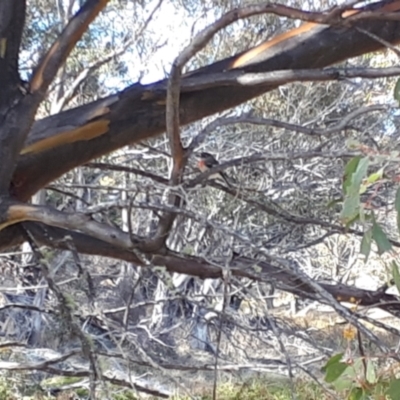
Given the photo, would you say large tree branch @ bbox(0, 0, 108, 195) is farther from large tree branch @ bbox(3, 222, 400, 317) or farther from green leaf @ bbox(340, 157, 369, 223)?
green leaf @ bbox(340, 157, 369, 223)

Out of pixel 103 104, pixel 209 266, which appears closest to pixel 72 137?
pixel 103 104

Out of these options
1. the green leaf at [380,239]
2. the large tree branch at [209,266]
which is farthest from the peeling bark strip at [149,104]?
the green leaf at [380,239]

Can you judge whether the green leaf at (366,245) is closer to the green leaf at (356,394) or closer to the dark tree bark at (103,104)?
the green leaf at (356,394)

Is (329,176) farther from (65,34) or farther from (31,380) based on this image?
(65,34)

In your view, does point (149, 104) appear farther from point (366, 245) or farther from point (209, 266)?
point (366, 245)

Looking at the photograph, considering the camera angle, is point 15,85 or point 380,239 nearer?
point 380,239

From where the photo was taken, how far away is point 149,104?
138 centimetres

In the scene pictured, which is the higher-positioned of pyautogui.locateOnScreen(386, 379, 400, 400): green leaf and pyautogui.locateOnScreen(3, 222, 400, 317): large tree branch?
pyautogui.locateOnScreen(3, 222, 400, 317): large tree branch

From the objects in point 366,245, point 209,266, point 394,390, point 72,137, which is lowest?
point 394,390

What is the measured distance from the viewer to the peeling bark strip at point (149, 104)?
1.37m

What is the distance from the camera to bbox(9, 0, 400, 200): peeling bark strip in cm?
137

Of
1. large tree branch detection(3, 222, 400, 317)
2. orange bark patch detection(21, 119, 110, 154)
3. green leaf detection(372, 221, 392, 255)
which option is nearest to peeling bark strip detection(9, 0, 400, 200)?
orange bark patch detection(21, 119, 110, 154)

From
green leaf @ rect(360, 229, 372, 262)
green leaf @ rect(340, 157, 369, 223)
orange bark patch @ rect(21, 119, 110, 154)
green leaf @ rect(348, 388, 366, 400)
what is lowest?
green leaf @ rect(348, 388, 366, 400)

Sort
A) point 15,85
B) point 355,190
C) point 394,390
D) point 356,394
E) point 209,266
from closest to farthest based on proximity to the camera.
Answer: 1. point 355,190
2. point 394,390
3. point 356,394
4. point 15,85
5. point 209,266
